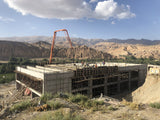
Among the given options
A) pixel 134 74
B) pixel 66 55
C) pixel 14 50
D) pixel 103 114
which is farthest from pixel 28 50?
pixel 103 114

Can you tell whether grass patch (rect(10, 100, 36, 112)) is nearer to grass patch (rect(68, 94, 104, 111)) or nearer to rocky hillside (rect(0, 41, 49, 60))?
grass patch (rect(68, 94, 104, 111))

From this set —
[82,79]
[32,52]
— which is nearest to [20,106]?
[82,79]

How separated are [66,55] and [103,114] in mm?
121699

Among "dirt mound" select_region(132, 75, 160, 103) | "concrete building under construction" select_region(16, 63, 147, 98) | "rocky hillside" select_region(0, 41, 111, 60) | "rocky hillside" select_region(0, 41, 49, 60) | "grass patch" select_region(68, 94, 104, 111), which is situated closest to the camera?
"grass patch" select_region(68, 94, 104, 111)

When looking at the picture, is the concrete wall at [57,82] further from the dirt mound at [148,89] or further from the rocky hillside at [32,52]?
the rocky hillside at [32,52]

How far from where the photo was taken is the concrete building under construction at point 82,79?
20.2 m

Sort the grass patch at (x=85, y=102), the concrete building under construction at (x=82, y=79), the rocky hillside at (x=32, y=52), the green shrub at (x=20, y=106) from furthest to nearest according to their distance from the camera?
the rocky hillside at (x=32, y=52) < the concrete building under construction at (x=82, y=79) < the grass patch at (x=85, y=102) < the green shrub at (x=20, y=106)

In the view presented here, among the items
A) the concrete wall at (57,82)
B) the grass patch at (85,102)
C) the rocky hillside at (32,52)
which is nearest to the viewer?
the grass patch at (85,102)

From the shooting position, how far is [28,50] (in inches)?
4739

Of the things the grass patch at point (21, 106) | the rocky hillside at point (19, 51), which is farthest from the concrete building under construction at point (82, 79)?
the rocky hillside at point (19, 51)

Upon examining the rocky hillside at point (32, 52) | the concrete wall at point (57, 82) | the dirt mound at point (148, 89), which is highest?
the rocky hillside at point (32, 52)

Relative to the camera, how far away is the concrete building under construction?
2017 cm

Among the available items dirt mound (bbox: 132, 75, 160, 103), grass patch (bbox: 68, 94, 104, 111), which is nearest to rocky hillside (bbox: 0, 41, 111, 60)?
dirt mound (bbox: 132, 75, 160, 103)

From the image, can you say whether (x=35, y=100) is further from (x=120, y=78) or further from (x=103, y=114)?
(x=120, y=78)
